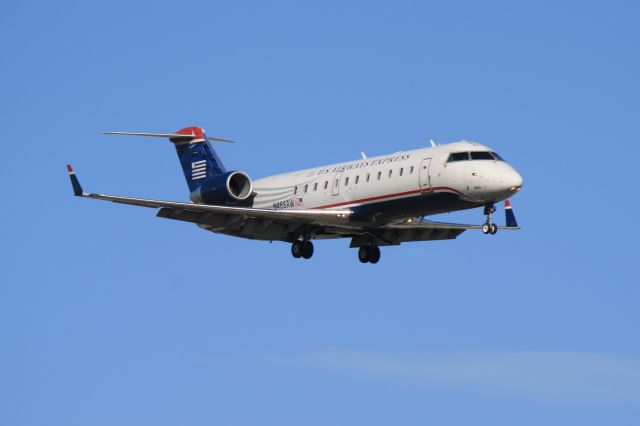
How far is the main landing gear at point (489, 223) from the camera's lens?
35.2 metres

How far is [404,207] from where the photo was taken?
3609 centimetres

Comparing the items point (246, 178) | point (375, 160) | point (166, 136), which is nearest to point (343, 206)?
point (375, 160)

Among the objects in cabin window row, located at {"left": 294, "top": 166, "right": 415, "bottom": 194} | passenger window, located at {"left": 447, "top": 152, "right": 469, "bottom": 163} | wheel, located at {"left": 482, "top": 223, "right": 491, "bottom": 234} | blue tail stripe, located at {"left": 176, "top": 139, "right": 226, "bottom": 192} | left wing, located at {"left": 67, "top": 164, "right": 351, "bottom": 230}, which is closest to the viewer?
wheel, located at {"left": 482, "top": 223, "right": 491, "bottom": 234}

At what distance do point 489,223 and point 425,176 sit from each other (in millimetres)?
2078

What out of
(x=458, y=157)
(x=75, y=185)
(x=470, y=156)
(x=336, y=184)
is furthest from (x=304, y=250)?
(x=75, y=185)

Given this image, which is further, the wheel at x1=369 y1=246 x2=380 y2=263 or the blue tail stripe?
the blue tail stripe

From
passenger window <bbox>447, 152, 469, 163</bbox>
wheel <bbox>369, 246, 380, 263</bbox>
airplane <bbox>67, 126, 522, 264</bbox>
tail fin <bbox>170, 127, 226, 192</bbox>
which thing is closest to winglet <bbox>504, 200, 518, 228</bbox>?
airplane <bbox>67, 126, 522, 264</bbox>

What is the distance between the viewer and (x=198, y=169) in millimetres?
42312

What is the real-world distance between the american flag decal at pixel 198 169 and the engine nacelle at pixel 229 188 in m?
1.70

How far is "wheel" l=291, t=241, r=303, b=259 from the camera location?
39031 millimetres

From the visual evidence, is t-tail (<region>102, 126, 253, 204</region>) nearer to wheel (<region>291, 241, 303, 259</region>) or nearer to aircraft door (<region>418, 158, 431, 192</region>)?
wheel (<region>291, 241, 303, 259</region>)

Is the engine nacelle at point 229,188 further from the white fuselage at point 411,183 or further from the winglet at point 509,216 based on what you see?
the winglet at point 509,216

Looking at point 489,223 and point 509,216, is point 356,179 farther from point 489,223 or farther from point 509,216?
point 509,216

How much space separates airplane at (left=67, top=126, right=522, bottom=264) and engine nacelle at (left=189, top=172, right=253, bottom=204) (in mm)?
30
